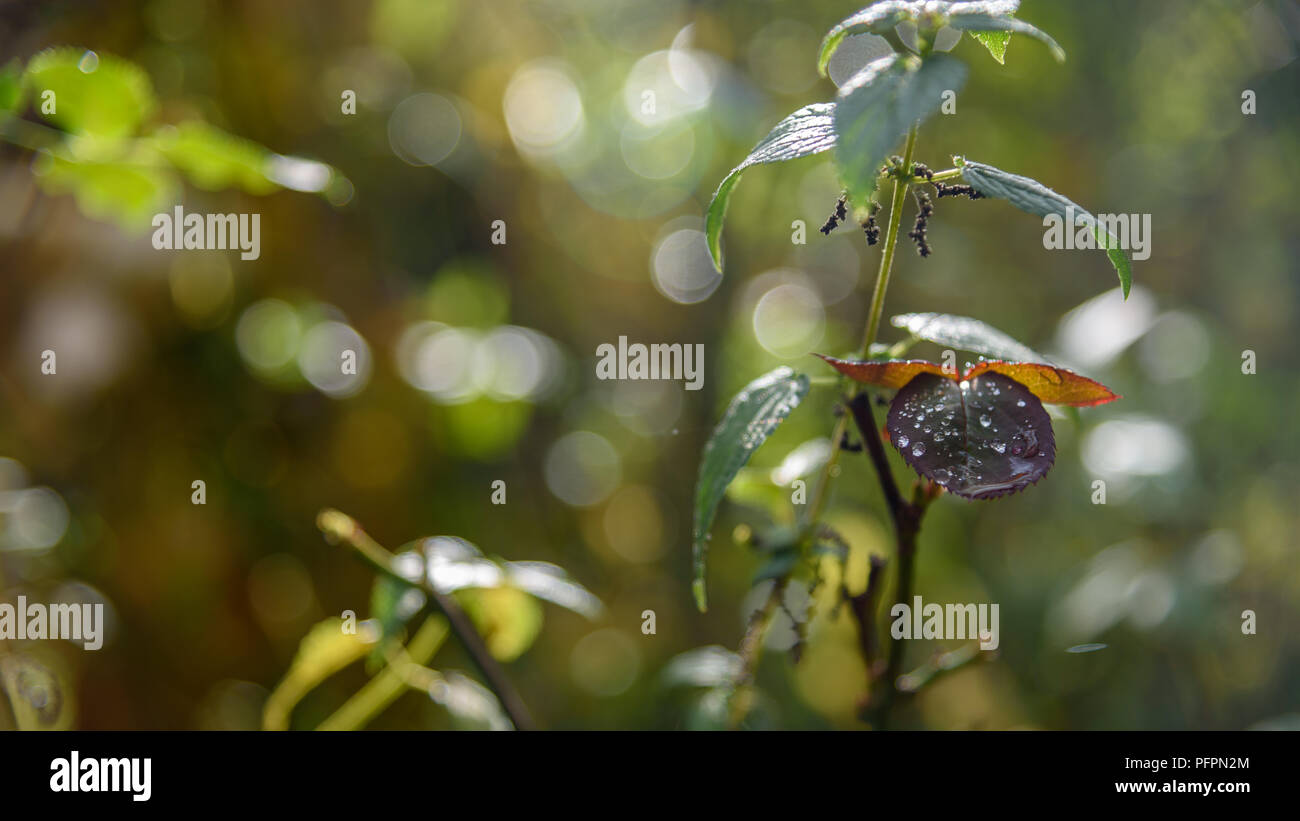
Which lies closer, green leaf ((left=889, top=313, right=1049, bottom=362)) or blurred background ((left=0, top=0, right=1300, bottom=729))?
green leaf ((left=889, top=313, right=1049, bottom=362))

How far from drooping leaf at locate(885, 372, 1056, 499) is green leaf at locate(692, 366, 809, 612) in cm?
4

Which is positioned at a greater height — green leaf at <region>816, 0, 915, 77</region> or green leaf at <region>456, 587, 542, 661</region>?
green leaf at <region>816, 0, 915, 77</region>

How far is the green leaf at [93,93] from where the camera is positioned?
59 cm

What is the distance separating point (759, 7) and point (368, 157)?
60cm

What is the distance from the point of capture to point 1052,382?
1.19 feet

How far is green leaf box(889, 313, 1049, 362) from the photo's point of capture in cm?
37

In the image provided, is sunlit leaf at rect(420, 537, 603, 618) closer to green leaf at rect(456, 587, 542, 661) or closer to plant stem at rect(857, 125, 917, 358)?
green leaf at rect(456, 587, 542, 661)

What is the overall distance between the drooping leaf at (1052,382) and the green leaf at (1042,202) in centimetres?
4

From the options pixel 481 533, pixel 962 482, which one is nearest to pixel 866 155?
pixel 962 482

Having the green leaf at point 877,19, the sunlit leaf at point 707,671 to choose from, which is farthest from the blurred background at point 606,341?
the green leaf at point 877,19

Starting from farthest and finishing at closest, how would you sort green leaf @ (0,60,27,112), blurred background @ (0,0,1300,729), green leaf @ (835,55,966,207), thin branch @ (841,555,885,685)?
blurred background @ (0,0,1300,729)
green leaf @ (0,60,27,112)
thin branch @ (841,555,885,685)
green leaf @ (835,55,966,207)

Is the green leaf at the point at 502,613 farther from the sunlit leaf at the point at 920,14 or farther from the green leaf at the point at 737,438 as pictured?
the sunlit leaf at the point at 920,14

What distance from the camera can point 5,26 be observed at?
27.6 inches

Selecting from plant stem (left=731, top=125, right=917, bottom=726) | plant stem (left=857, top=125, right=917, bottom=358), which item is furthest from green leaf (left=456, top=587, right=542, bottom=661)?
plant stem (left=857, top=125, right=917, bottom=358)
